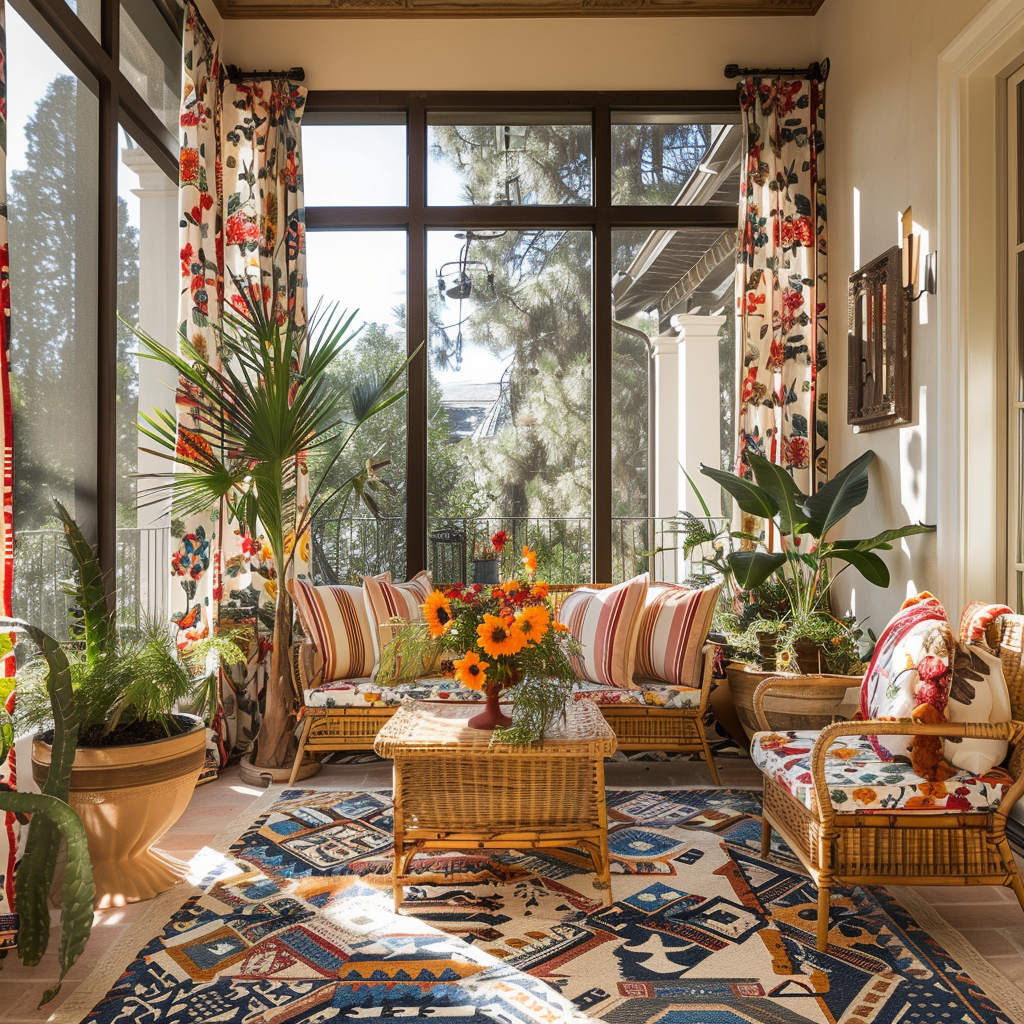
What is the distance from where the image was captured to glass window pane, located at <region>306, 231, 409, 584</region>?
455 cm

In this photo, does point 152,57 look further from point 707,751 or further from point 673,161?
point 707,751

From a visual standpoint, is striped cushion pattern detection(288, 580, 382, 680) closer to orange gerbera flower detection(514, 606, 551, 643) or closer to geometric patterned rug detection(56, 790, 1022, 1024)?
geometric patterned rug detection(56, 790, 1022, 1024)

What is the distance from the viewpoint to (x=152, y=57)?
3.90 metres

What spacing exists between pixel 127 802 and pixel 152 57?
334 centimetres

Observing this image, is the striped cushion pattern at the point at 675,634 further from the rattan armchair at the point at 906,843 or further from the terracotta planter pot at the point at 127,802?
the terracotta planter pot at the point at 127,802

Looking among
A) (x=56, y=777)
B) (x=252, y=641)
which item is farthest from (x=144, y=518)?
(x=56, y=777)

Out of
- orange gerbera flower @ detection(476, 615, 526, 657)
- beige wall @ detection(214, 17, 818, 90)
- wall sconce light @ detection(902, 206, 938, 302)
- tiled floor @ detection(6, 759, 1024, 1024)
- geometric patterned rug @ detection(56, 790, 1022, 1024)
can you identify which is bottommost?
tiled floor @ detection(6, 759, 1024, 1024)

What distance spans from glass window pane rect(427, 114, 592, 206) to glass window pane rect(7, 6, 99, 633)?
177 centimetres

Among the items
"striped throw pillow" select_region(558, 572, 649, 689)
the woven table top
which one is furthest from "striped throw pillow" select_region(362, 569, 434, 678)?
the woven table top

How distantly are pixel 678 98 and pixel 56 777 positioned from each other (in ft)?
13.8

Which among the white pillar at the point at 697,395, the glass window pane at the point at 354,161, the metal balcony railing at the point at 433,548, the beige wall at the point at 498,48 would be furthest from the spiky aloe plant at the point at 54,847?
the white pillar at the point at 697,395

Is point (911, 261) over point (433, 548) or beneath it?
over

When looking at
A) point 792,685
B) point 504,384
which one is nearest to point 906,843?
point 792,685

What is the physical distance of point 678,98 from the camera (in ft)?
14.6
